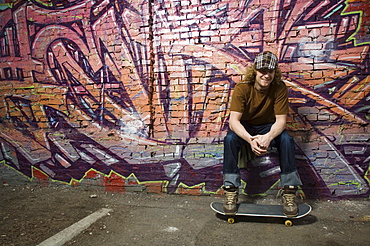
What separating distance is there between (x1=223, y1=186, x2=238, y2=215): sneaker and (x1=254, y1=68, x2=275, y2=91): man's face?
111 cm

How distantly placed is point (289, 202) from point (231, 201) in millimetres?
550

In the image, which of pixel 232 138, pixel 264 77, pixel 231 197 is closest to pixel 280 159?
pixel 232 138

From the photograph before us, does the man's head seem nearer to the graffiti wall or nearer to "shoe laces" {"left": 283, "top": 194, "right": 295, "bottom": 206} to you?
the graffiti wall

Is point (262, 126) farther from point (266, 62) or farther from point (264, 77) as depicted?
point (266, 62)

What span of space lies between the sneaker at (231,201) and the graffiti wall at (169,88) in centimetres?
68

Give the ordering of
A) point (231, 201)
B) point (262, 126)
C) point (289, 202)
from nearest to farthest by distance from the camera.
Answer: point (289, 202) < point (231, 201) < point (262, 126)

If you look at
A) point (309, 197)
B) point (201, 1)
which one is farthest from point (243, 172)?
point (201, 1)

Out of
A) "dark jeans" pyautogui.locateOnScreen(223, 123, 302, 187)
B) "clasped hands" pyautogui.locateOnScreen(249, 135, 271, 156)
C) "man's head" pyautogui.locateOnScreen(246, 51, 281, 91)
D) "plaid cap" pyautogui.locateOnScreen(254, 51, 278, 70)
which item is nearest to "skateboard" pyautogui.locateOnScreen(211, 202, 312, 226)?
"dark jeans" pyautogui.locateOnScreen(223, 123, 302, 187)

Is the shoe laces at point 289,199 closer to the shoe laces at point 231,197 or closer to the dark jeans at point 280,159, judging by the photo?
the dark jeans at point 280,159

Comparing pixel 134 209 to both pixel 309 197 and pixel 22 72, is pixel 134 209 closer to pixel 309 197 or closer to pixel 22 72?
pixel 309 197

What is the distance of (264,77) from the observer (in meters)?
2.57

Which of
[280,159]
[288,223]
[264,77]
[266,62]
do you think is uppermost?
[266,62]

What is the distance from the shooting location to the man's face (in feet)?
8.36

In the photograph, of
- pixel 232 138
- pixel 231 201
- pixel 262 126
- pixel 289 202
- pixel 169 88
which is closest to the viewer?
pixel 289 202
